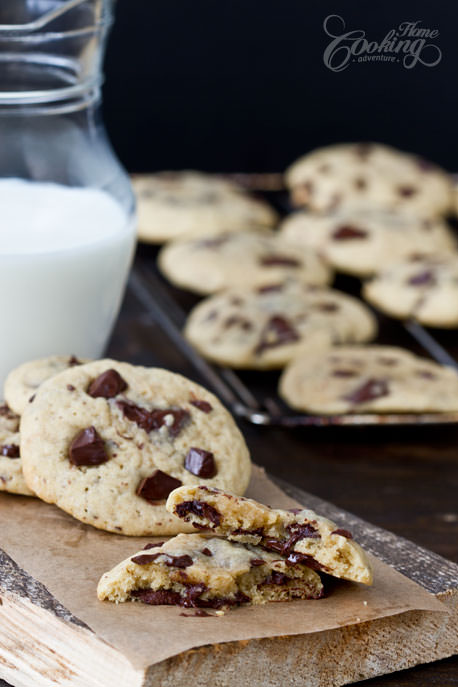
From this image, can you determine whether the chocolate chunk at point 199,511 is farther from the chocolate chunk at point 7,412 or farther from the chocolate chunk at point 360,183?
the chocolate chunk at point 360,183

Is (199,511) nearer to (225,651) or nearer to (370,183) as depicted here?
(225,651)

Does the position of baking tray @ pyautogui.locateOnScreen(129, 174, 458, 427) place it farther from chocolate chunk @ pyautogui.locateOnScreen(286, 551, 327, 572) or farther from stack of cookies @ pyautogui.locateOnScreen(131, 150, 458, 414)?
chocolate chunk @ pyautogui.locateOnScreen(286, 551, 327, 572)

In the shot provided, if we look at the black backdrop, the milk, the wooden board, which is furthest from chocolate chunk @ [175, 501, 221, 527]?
the black backdrop

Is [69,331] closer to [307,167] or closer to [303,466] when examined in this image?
[303,466]

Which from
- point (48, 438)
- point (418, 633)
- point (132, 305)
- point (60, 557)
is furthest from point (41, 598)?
point (132, 305)

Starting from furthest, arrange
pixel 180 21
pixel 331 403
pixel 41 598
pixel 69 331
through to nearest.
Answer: pixel 180 21, pixel 331 403, pixel 69 331, pixel 41 598

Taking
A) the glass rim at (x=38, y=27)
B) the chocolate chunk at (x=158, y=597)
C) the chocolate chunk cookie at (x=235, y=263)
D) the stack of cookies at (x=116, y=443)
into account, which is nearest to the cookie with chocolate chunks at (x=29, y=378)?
the stack of cookies at (x=116, y=443)

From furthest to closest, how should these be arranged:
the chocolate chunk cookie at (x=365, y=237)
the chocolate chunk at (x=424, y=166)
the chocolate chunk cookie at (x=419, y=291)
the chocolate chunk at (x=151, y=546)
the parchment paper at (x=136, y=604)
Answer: the chocolate chunk at (x=424, y=166) → the chocolate chunk cookie at (x=365, y=237) → the chocolate chunk cookie at (x=419, y=291) → the chocolate chunk at (x=151, y=546) → the parchment paper at (x=136, y=604)
